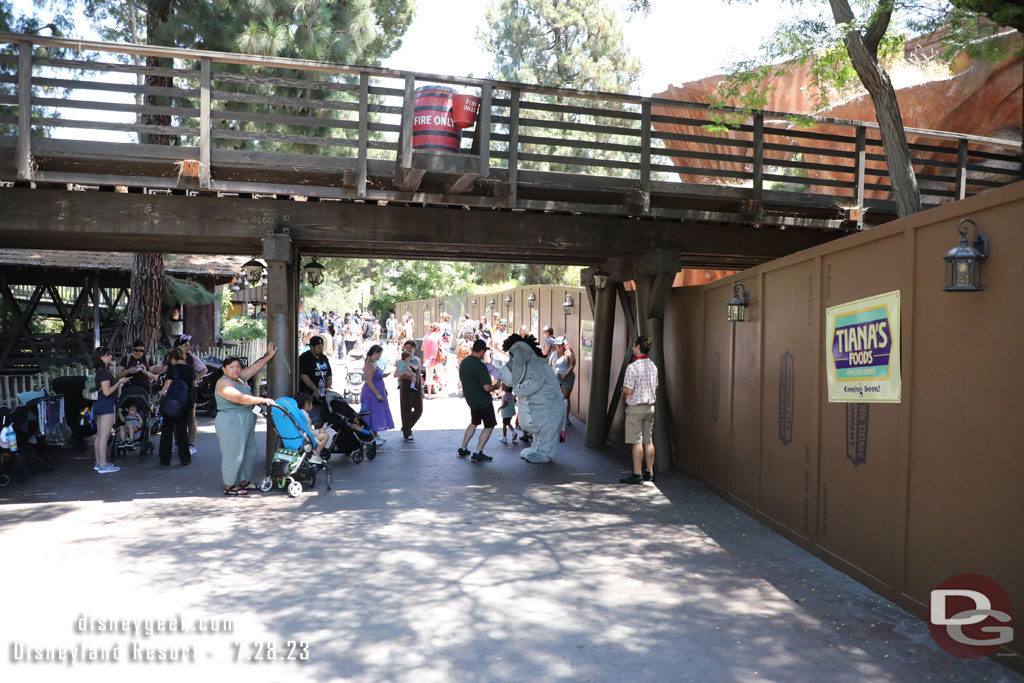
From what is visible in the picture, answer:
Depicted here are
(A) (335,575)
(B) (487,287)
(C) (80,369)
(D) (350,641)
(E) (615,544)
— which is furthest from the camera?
(B) (487,287)

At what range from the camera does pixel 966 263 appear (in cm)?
Answer: 461

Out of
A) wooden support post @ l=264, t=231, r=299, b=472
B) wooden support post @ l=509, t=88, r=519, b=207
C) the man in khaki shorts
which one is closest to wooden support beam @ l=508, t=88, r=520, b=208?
wooden support post @ l=509, t=88, r=519, b=207

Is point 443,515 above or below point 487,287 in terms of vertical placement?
below

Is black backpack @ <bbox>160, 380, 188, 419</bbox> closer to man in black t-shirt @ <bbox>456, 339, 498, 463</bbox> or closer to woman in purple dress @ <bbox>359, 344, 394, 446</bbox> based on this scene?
woman in purple dress @ <bbox>359, 344, 394, 446</bbox>

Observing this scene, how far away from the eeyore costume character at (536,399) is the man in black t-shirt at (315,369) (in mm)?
2610

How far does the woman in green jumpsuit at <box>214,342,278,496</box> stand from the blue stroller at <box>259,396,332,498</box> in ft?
0.72

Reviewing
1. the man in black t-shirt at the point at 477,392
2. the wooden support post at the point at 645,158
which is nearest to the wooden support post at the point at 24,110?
the man in black t-shirt at the point at 477,392

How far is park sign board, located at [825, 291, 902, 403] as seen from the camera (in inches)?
221

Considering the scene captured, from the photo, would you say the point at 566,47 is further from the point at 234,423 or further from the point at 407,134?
the point at 234,423

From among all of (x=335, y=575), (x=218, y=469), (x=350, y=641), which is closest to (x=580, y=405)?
(x=218, y=469)

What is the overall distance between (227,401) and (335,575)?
3731 mm

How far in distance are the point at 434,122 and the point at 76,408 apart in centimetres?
746

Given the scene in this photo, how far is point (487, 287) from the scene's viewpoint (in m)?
43.6

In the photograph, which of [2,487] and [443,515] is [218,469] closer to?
[2,487]
